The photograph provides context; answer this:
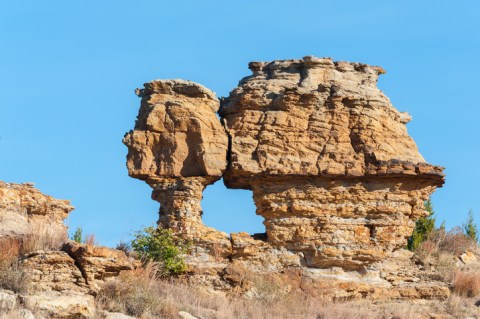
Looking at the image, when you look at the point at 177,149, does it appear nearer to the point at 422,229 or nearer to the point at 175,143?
the point at 175,143

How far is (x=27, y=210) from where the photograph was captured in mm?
26516

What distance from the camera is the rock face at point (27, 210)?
25.8 meters

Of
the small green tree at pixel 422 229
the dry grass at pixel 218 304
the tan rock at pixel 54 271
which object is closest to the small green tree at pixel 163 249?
the dry grass at pixel 218 304

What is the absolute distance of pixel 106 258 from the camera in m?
23.2

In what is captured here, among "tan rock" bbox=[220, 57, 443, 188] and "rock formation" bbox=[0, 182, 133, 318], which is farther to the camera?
"tan rock" bbox=[220, 57, 443, 188]

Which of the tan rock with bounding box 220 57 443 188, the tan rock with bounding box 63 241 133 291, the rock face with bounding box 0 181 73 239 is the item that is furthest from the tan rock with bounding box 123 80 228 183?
the tan rock with bounding box 63 241 133 291

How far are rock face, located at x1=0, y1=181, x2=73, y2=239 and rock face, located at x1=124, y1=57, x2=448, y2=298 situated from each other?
1.95 m

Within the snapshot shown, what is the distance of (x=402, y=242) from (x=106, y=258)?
7483 mm

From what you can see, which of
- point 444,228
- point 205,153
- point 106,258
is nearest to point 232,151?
point 205,153

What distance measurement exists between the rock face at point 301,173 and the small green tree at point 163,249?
47cm

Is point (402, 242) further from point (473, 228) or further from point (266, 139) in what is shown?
point (473, 228)

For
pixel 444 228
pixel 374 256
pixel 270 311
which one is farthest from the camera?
pixel 444 228

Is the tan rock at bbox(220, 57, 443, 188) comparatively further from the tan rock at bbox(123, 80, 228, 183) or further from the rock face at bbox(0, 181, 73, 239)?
the rock face at bbox(0, 181, 73, 239)

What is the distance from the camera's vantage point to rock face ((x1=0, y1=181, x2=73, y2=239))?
25844 mm
